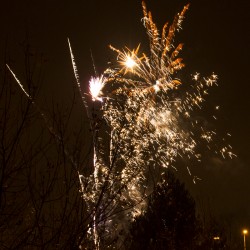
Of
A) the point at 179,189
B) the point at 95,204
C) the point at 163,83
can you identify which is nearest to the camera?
the point at 95,204

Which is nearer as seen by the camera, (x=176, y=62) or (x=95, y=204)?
(x=95, y=204)

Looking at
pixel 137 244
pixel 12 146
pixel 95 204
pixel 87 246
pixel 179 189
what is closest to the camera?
pixel 12 146

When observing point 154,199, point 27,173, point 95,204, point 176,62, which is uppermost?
point 176,62

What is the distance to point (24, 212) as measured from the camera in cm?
716

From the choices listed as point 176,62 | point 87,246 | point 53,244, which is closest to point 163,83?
point 176,62

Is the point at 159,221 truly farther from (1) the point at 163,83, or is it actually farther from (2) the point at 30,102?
(2) the point at 30,102

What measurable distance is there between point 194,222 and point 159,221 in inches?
63.3

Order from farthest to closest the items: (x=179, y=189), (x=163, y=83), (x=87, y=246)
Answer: (x=179, y=189), (x=163, y=83), (x=87, y=246)

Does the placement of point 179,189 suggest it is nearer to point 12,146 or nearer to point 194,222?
point 194,222

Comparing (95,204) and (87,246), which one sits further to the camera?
(87,246)

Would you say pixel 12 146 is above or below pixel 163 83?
below

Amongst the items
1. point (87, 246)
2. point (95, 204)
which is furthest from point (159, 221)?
point (95, 204)

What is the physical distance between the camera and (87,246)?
26.9 ft

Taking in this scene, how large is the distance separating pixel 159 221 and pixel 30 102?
1464 cm
